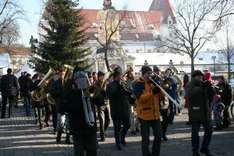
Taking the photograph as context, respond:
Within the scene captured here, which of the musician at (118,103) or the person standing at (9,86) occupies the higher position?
the person standing at (9,86)

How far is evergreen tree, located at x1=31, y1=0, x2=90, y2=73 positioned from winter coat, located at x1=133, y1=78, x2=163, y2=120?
876 inches

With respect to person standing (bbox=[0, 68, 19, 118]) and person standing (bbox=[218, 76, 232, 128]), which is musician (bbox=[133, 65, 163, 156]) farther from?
person standing (bbox=[0, 68, 19, 118])

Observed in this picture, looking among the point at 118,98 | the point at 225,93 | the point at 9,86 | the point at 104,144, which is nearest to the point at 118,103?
the point at 118,98

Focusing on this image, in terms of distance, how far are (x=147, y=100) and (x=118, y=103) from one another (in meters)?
2.46

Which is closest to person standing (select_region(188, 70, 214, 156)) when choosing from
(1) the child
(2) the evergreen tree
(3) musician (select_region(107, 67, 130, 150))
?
(3) musician (select_region(107, 67, 130, 150))

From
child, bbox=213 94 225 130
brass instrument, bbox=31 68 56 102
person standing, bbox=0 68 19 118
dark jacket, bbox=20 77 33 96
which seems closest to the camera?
child, bbox=213 94 225 130

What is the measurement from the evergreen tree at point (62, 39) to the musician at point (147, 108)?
22.3 metres

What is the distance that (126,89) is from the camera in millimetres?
12758

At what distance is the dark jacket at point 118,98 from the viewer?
12.8 metres

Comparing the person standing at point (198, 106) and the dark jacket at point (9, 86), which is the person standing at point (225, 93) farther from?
the dark jacket at point (9, 86)

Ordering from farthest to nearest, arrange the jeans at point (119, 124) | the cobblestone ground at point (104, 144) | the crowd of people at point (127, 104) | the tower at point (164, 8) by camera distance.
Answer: the tower at point (164, 8) < the jeans at point (119, 124) < the cobblestone ground at point (104, 144) < the crowd of people at point (127, 104)

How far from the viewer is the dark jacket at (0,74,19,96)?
73.0 feet

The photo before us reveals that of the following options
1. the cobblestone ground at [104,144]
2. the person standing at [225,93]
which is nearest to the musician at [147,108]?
the cobblestone ground at [104,144]

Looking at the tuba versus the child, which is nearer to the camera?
the tuba
